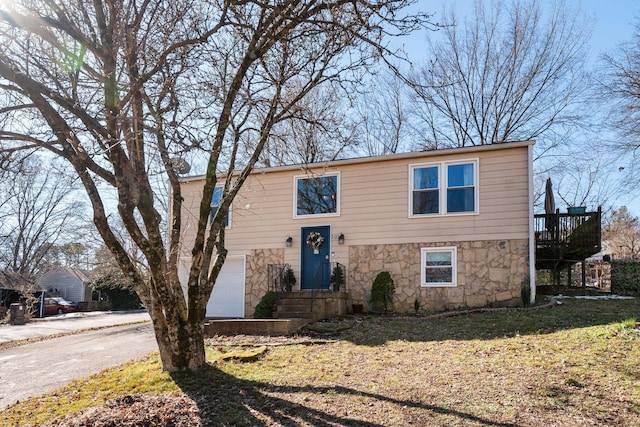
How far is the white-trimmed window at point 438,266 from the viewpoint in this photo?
1186 cm

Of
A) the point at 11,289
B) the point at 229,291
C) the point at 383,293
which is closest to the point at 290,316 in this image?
the point at 383,293

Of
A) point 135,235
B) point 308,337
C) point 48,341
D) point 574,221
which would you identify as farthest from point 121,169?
point 574,221

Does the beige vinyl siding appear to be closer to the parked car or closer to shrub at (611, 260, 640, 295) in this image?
shrub at (611, 260, 640, 295)

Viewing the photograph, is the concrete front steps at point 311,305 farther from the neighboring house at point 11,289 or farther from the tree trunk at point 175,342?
the neighboring house at point 11,289

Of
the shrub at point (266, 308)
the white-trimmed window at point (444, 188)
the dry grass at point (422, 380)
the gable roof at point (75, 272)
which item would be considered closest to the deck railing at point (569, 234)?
the white-trimmed window at point (444, 188)

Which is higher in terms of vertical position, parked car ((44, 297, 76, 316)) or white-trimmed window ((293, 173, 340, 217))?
white-trimmed window ((293, 173, 340, 217))

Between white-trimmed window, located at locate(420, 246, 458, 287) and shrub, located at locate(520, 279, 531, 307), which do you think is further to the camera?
white-trimmed window, located at locate(420, 246, 458, 287)

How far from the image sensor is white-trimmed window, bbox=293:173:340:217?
13.2 meters

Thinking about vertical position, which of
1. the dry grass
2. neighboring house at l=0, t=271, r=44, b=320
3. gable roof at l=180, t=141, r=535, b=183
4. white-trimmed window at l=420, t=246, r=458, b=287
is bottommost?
neighboring house at l=0, t=271, r=44, b=320

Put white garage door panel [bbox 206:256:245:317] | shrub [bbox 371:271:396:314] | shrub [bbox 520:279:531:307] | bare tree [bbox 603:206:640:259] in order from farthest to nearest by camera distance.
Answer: bare tree [bbox 603:206:640:259], white garage door panel [bbox 206:256:245:317], shrub [bbox 371:271:396:314], shrub [bbox 520:279:531:307]

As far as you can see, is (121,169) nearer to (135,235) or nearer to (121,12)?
(135,235)

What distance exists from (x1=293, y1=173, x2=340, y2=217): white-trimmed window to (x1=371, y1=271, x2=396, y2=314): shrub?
2136mm

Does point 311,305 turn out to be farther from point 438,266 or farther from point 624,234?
point 624,234

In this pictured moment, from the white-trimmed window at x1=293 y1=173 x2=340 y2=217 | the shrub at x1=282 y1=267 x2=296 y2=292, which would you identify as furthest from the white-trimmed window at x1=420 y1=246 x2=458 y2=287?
the shrub at x1=282 y1=267 x2=296 y2=292
